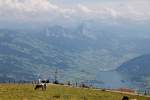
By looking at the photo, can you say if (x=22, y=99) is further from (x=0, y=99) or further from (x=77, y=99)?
(x=77, y=99)

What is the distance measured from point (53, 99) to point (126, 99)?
1399 cm

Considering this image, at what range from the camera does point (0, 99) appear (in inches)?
2598

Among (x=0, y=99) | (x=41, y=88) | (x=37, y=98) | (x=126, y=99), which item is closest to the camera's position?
(x=0, y=99)

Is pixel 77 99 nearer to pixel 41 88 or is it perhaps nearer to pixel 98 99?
pixel 98 99

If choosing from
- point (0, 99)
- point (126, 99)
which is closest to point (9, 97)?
point (0, 99)

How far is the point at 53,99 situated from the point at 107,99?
14.5 metres

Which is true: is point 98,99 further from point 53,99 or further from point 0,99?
point 0,99

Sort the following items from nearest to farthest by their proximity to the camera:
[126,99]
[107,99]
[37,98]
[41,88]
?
1. [37,98]
2. [126,99]
3. [107,99]
4. [41,88]

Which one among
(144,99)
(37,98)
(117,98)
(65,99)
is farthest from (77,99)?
(144,99)

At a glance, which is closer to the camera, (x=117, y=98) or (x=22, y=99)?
(x=22, y=99)

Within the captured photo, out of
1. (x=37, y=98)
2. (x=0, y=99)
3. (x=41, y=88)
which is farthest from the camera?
(x=41, y=88)

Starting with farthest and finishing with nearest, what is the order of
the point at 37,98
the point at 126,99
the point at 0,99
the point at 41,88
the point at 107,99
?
the point at 41,88 < the point at 107,99 < the point at 126,99 < the point at 37,98 < the point at 0,99

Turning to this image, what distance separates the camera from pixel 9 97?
230 feet

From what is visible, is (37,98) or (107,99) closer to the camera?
(37,98)
